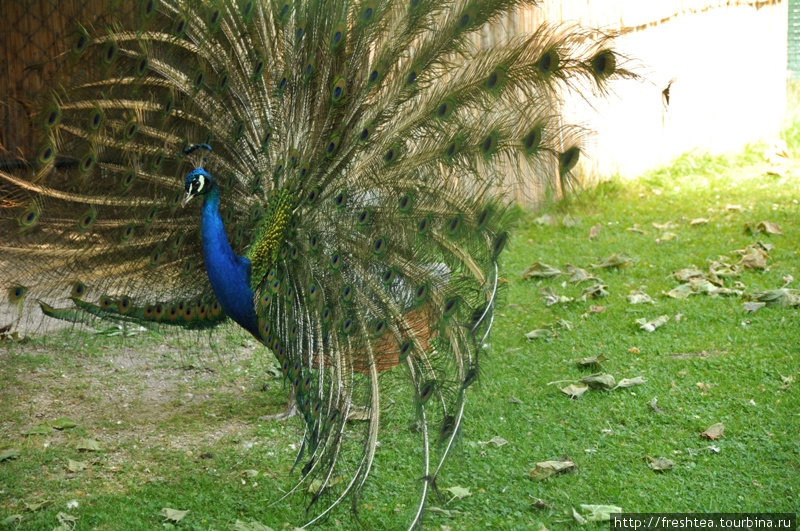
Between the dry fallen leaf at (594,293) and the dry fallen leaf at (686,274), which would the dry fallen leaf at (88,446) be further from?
the dry fallen leaf at (686,274)

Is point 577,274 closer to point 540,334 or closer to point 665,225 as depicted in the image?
point 540,334

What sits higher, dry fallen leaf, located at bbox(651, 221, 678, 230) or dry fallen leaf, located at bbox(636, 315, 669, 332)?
dry fallen leaf, located at bbox(651, 221, 678, 230)

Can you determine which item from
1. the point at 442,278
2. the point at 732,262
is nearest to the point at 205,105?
the point at 442,278

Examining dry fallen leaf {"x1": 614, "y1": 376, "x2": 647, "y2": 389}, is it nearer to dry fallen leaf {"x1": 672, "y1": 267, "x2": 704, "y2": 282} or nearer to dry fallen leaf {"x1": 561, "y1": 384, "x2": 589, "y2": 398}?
dry fallen leaf {"x1": 561, "y1": 384, "x2": 589, "y2": 398}

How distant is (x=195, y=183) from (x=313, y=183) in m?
0.57

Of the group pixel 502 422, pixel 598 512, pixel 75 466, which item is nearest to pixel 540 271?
pixel 502 422

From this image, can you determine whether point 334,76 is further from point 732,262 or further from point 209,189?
point 732,262

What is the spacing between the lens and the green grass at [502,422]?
13.7 ft

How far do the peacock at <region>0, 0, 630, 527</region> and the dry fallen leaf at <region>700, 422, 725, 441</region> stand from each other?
59.2 inches

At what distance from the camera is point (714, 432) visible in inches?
183

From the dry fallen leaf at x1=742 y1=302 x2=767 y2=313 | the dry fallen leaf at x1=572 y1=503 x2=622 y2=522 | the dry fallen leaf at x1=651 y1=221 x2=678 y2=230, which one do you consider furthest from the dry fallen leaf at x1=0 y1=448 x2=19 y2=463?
the dry fallen leaf at x1=651 y1=221 x2=678 y2=230

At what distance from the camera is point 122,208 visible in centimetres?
460

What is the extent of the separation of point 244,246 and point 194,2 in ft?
4.21

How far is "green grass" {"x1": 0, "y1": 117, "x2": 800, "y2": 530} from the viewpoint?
164 inches
